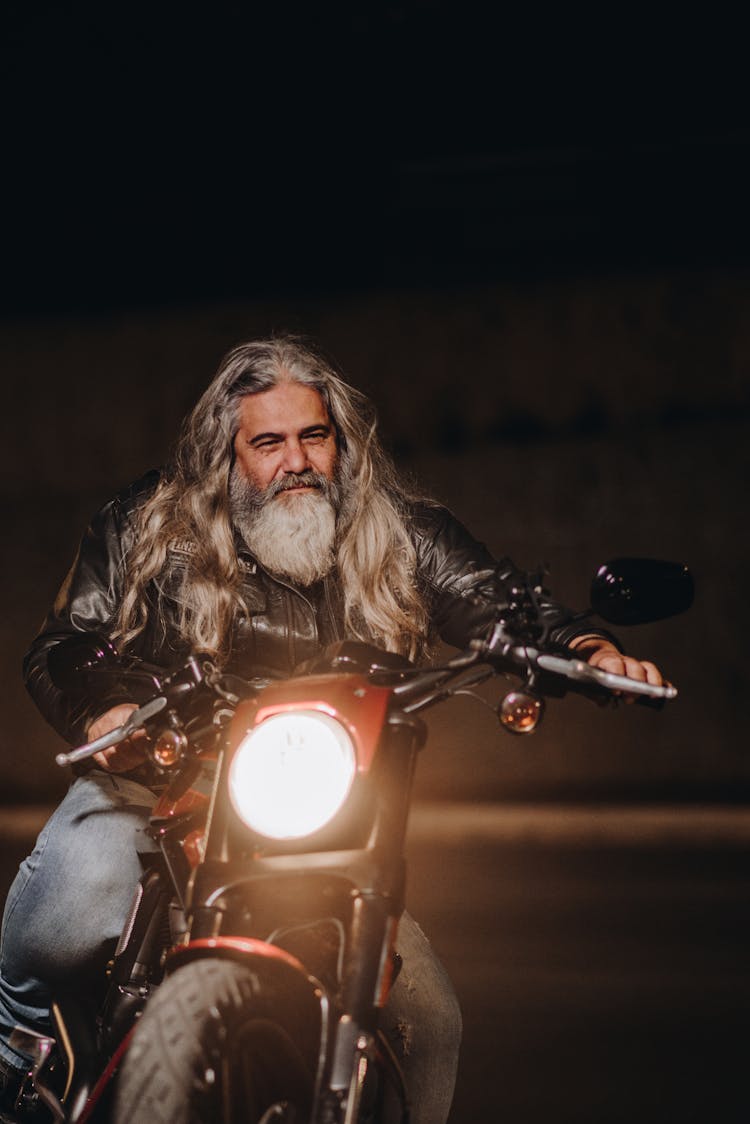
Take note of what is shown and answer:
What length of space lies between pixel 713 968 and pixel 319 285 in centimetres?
670

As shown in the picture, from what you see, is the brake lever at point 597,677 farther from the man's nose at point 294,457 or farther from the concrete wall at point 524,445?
the concrete wall at point 524,445

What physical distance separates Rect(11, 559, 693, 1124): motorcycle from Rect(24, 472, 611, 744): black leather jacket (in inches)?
14.6

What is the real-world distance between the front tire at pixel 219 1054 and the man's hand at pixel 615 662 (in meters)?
0.75

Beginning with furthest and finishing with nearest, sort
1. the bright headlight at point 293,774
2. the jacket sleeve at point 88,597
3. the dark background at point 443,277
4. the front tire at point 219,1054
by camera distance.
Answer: the dark background at point 443,277
the jacket sleeve at point 88,597
the bright headlight at point 293,774
the front tire at point 219,1054

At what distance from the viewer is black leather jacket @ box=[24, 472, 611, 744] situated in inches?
97.5

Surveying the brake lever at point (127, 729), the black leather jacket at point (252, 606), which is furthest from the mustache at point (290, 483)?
the brake lever at point (127, 729)

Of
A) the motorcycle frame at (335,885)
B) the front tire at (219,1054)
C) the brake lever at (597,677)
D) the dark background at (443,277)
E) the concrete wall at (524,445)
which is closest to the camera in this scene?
the front tire at (219,1054)

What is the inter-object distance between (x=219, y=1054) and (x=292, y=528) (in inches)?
50.5

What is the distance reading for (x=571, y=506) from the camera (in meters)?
9.31

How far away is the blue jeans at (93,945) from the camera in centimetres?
214

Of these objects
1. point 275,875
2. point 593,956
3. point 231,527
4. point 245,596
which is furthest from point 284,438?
point 593,956

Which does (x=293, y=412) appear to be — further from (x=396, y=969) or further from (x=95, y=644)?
(x=396, y=969)

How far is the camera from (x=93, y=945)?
7.07ft

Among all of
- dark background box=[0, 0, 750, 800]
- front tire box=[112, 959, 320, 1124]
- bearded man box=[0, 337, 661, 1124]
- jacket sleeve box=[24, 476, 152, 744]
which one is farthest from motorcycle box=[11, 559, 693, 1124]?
dark background box=[0, 0, 750, 800]
